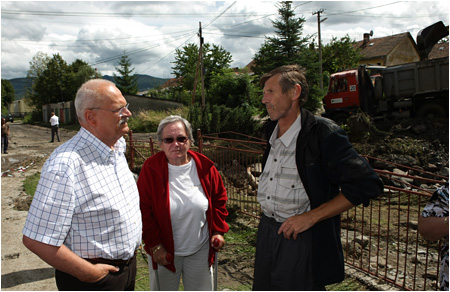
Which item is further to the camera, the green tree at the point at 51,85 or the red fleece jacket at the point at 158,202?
the green tree at the point at 51,85

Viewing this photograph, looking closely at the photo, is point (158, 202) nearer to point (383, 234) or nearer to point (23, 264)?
point (23, 264)

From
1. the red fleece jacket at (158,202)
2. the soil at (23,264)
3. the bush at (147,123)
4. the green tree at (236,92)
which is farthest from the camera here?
the bush at (147,123)

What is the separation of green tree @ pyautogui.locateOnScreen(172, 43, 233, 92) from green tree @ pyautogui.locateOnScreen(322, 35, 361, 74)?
10858 millimetres

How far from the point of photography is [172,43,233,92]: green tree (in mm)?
35816

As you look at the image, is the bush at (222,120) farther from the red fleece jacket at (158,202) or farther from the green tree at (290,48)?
the red fleece jacket at (158,202)

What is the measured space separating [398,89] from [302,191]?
53.2 ft

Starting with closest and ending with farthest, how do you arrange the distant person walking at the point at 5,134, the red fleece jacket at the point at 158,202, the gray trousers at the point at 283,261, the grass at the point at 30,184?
the gray trousers at the point at 283,261 < the red fleece jacket at the point at 158,202 < the grass at the point at 30,184 < the distant person walking at the point at 5,134

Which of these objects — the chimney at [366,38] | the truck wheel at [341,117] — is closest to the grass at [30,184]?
the truck wheel at [341,117]

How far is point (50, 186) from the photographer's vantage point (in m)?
1.61

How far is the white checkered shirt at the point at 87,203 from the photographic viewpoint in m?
1.61

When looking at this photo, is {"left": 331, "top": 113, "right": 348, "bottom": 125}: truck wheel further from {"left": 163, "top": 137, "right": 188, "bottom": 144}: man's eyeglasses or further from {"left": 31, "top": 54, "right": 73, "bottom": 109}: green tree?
{"left": 31, "top": 54, "right": 73, "bottom": 109}: green tree

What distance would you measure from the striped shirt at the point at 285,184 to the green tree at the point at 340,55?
36064mm

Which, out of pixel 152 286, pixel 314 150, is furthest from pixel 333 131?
pixel 152 286

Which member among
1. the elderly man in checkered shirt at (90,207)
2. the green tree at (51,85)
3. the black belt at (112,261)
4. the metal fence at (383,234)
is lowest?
the metal fence at (383,234)
